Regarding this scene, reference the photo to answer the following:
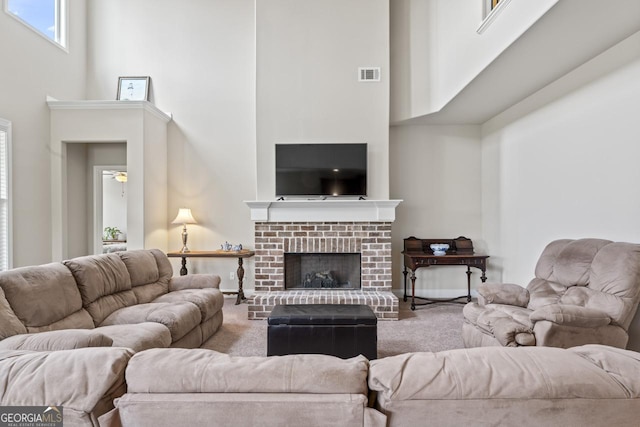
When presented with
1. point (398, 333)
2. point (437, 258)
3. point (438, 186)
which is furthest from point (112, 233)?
point (438, 186)

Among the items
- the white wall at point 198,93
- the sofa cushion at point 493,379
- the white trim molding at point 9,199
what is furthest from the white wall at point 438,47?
the white trim molding at point 9,199

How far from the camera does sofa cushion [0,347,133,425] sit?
3.22ft

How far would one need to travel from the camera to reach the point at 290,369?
1.03 meters

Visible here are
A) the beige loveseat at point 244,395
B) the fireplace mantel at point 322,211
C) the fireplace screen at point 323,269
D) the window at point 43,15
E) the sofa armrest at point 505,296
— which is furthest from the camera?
the fireplace screen at point 323,269

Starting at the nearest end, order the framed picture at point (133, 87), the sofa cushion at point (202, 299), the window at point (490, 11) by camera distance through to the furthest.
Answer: the window at point (490, 11) < the sofa cushion at point (202, 299) < the framed picture at point (133, 87)

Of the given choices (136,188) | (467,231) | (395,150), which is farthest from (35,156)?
(467,231)

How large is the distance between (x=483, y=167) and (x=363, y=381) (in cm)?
510

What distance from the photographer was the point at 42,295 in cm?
243

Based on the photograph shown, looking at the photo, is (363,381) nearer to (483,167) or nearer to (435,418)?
(435,418)

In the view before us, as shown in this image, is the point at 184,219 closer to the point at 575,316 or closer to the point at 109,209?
the point at 109,209

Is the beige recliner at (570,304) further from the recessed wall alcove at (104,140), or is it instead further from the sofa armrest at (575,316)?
the recessed wall alcove at (104,140)

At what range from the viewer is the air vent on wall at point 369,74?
4918mm

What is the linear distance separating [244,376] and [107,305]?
8.39 feet

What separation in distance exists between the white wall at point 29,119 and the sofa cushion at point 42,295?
242 centimetres
